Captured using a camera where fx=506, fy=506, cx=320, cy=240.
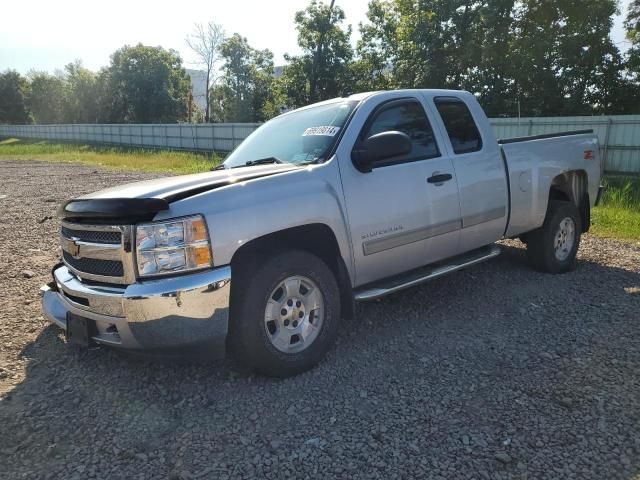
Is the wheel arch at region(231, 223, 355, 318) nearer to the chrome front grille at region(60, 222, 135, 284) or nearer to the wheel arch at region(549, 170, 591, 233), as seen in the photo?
the chrome front grille at region(60, 222, 135, 284)

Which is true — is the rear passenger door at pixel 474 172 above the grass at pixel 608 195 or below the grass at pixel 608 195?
above

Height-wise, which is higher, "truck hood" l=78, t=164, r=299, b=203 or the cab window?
the cab window

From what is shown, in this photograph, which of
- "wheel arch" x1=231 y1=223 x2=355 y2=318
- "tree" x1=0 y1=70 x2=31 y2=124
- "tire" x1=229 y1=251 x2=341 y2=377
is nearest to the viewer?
"tire" x1=229 y1=251 x2=341 y2=377

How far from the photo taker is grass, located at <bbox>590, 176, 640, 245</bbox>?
25.3 feet

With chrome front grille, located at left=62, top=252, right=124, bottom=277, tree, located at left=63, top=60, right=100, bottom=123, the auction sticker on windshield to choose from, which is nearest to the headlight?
chrome front grille, located at left=62, top=252, right=124, bottom=277

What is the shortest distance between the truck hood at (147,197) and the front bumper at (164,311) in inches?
16.7

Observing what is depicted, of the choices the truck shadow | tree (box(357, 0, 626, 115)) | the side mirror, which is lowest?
the truck shadow

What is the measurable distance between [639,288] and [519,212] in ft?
4.83

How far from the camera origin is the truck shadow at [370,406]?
8.41 ft

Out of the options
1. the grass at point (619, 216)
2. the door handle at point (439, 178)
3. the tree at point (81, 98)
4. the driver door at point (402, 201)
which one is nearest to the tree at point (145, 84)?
the tree at point (81, 98)

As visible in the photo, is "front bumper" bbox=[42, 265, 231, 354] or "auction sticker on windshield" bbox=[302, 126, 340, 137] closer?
"front bumper" bbox=[42, 265, 231, 354]

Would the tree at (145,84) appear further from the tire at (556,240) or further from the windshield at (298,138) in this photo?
the tire at (556,240)

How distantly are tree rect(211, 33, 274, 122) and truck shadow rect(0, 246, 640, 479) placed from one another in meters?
47.1

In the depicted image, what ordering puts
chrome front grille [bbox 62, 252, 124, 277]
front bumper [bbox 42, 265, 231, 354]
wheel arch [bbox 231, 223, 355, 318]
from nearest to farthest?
front bumper [bbox 42, 265, 231, 354]
chrome front grille [bbox 62, 252, 124, 277]
wheel arch [bbox 231, 223, 355, 318]
